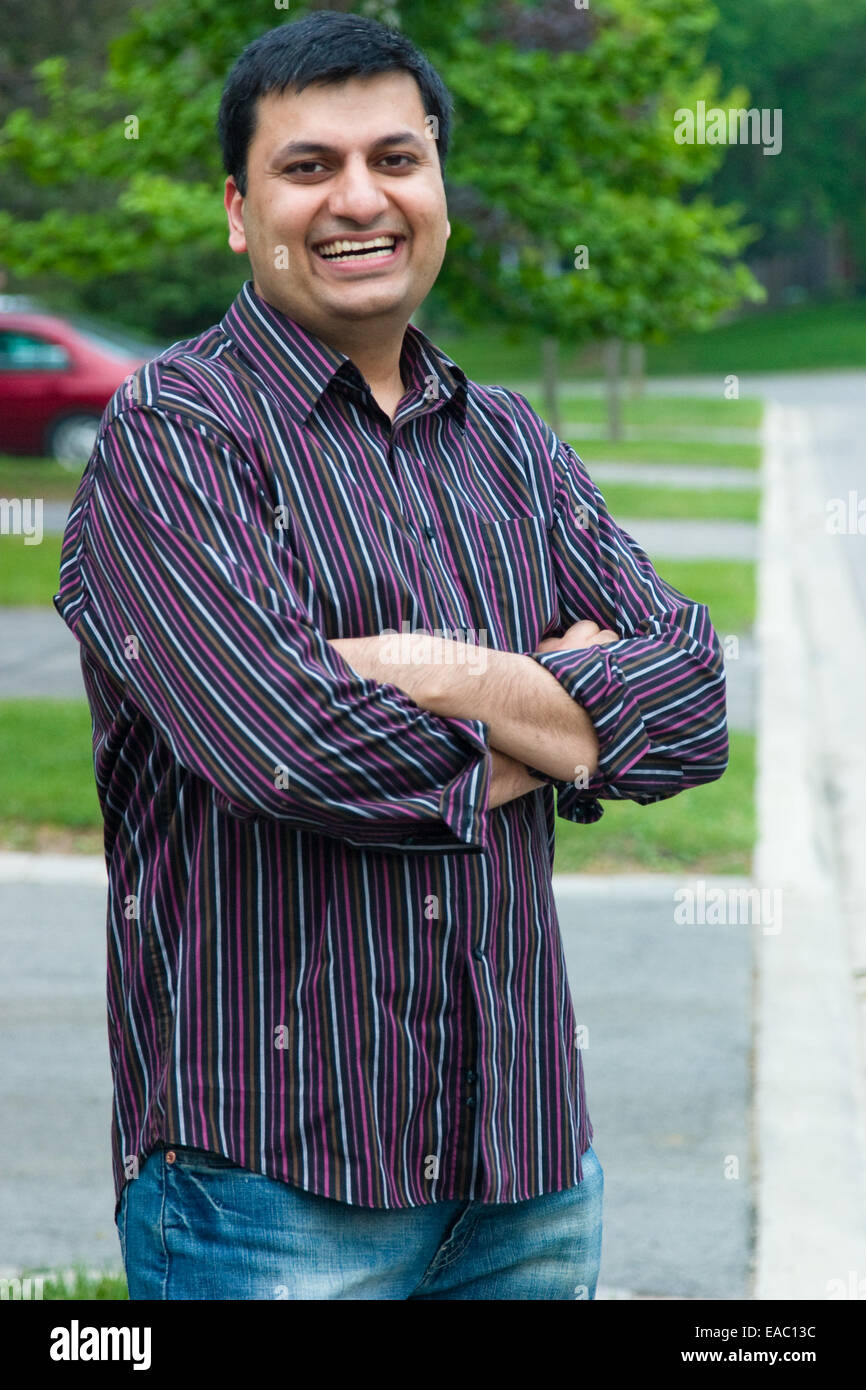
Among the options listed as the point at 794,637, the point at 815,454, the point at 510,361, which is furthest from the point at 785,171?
the point at 794,637

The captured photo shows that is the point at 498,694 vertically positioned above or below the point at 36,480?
below

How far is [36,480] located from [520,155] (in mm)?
9784

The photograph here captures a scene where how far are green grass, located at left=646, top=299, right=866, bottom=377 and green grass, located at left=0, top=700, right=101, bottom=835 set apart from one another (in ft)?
123

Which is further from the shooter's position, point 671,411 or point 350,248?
point 671,411

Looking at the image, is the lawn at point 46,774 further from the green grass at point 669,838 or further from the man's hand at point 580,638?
the man's hand at point 580,638

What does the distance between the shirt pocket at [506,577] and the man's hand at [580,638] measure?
2 centimetres

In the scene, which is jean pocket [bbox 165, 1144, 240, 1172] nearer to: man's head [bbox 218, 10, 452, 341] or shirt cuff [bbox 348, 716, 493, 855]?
shirt cuff [bbox 348, 716, 493, 855]

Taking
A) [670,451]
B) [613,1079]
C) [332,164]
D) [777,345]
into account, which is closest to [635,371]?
[670,451]

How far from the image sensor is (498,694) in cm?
207

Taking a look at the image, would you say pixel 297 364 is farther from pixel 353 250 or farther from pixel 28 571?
pixel 28 571

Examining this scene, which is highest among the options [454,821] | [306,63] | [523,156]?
[523,156]

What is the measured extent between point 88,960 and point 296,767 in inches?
142

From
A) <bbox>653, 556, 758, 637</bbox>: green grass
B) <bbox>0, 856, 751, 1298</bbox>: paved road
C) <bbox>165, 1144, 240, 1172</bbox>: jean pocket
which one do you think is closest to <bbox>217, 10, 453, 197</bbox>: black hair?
<bbox>165, 1144, 240, 1172</bbox>: jean pocket

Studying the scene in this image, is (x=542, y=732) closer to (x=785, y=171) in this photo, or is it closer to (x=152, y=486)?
(x=152, y=486)
